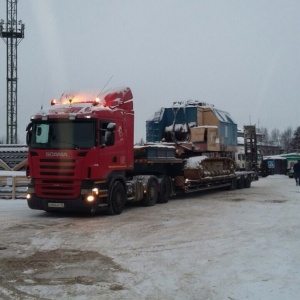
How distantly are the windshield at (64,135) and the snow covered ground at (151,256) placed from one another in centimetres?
213

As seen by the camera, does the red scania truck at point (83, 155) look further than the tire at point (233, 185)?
No

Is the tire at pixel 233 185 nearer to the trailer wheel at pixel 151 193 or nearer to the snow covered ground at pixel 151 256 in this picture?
the trailer wheel at pixel 151 193

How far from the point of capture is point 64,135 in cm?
1352

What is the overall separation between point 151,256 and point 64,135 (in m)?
5.84

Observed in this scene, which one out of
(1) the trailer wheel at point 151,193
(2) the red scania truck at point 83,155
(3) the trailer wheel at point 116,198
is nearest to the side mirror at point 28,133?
(2) the red scania truck at point 83,155

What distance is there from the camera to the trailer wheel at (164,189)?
18.3m

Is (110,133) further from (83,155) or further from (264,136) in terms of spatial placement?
(264,136)

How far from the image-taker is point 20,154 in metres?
25.5

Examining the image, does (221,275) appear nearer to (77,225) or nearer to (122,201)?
(77,225)

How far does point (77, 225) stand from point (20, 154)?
14.0m

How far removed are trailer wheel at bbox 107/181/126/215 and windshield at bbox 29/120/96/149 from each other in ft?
6.07

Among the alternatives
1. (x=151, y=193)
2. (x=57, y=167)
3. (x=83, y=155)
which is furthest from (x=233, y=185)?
(x=57, y=167)

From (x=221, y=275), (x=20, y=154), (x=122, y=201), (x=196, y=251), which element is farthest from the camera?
(x=20, y=154)

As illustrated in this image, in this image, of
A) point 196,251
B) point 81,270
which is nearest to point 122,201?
point 196,251
